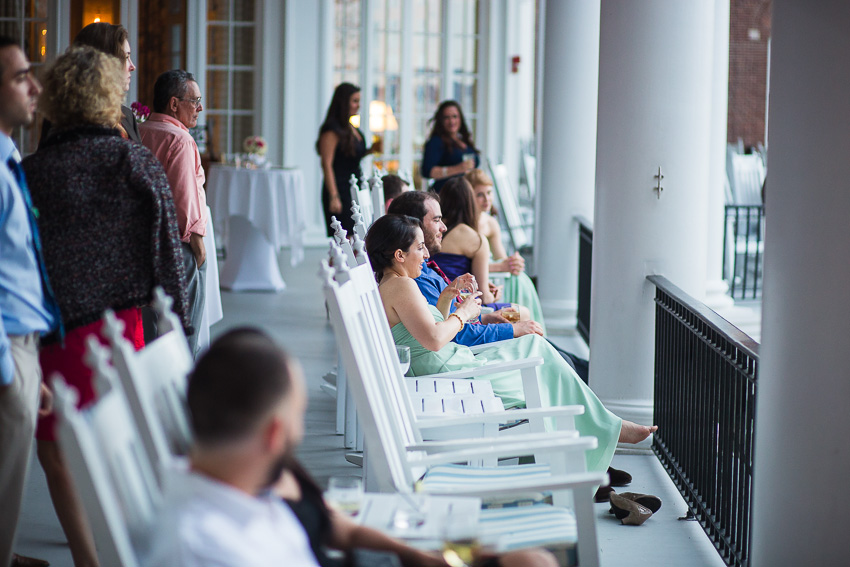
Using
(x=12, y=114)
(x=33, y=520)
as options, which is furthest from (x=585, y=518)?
(x=33, y=520)

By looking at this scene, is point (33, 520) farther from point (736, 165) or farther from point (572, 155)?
point (736, 165)

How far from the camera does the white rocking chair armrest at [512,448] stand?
247 centimetres

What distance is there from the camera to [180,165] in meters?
4.01

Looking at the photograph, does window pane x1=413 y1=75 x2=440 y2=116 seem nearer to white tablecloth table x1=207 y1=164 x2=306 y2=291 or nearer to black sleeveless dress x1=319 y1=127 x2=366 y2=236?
white tablecloth table x1=207 y1=164 x2=306 y2=291

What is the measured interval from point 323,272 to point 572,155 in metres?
4.85

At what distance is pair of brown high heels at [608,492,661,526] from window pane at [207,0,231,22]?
897 centimetres

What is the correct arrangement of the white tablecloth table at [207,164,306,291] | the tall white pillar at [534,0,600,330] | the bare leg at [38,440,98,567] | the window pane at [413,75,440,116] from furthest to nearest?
the window pane at [413,75,440,116], the white tablecloth table at [207,164,306,291], the tall white pillar at [534,0,600,330], the bare leg at [38,440,98,567]

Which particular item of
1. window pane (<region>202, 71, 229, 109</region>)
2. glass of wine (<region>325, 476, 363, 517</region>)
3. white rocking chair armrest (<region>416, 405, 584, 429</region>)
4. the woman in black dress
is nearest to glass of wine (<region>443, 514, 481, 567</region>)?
glass of wine (<region>325, 476, 363, 517</region>)

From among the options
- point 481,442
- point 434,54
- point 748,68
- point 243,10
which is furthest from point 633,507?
point 748,68

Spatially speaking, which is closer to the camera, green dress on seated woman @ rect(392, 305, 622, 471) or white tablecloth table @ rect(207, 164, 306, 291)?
green dress on seated woman @ rect(392, 305, 622, 471)

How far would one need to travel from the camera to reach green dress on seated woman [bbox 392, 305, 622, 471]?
11.6 ft

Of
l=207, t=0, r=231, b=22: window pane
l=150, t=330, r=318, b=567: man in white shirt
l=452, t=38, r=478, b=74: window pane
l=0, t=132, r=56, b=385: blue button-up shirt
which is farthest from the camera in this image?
l=452, t=38, r=478, b=74: window pane

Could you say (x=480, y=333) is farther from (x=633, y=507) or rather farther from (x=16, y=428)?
(x=16, y=428)

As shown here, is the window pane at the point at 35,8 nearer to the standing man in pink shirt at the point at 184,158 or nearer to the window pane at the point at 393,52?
the window pane at the point at 393,52
